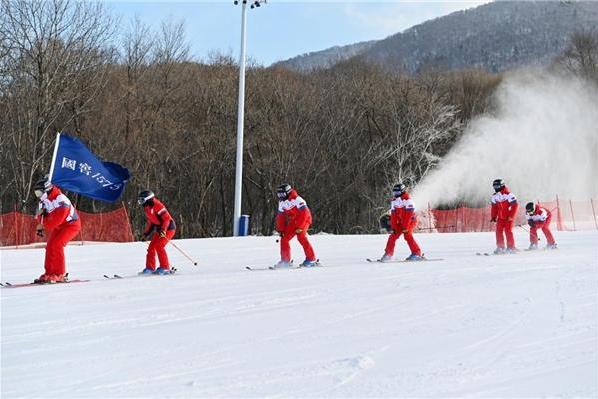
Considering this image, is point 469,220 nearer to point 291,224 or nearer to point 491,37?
point 291,224

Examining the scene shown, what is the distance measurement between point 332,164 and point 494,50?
64.2 m

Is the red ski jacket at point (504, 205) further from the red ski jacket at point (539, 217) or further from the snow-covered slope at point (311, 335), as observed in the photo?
the snow-covered slope at point (311, 335)

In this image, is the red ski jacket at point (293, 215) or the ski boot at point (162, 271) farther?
the red ski jacket at point (293, 215)

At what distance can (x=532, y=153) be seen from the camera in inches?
1650

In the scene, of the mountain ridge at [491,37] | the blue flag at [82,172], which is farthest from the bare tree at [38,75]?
the mountain ridge at [491,37]

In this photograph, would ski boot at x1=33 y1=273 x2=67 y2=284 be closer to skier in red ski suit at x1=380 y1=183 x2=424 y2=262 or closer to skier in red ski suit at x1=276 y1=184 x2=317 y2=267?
skier in red ski suit at x1=276 y1=184 x2=317 y2=267

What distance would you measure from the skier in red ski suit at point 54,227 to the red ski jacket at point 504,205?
10118 millimetres

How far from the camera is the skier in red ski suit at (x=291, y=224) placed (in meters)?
13.1

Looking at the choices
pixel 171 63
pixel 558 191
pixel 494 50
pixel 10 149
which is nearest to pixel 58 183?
pixel 10 149

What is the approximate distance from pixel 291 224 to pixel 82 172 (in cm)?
A: 544

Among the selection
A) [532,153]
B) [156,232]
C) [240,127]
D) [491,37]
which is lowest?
[156,232]

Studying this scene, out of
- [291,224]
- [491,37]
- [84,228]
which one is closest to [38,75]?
[84,228]

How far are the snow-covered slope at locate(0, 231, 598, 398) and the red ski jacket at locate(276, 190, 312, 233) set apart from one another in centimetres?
200

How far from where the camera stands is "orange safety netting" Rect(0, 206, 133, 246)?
22.2 metres
